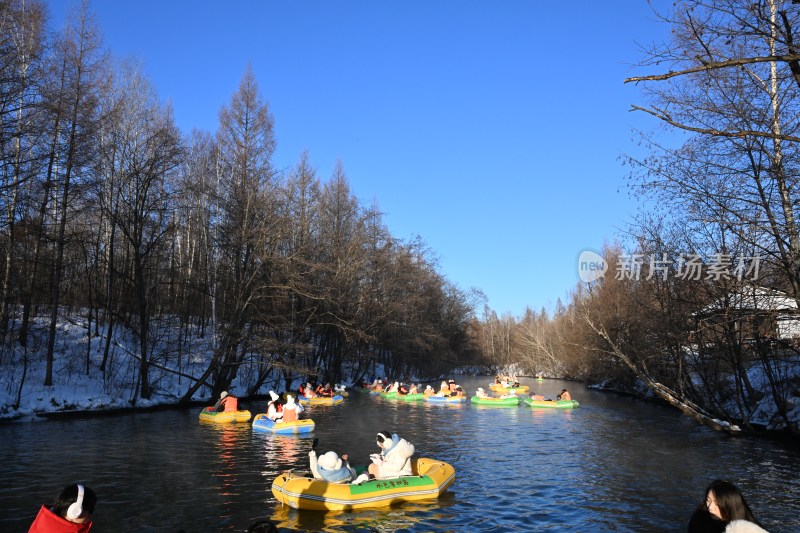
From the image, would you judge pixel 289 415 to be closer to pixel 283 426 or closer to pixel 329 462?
pixel 283 426

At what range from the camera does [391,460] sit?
11.8 m

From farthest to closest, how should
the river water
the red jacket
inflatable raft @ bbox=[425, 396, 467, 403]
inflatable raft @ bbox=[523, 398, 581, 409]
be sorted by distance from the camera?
1. inflatable raft @ bbox=[425, 396, 467, 403]
2. inflatable raft @ bbox=[523, 398, 581, 409]
3. the river water
4. the red jacket

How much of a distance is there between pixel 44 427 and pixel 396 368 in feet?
133

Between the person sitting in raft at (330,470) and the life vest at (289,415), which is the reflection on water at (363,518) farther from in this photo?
the life vest at (289,415)

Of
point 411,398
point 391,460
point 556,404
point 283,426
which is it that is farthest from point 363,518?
point 411,398

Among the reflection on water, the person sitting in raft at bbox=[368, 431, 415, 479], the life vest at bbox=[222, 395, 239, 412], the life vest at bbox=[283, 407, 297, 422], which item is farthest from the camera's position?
the life vest at bbox=[222, 395, 239, 412]

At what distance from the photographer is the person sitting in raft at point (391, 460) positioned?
38.8 feet

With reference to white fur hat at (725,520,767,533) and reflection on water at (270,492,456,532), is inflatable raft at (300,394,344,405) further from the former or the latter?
white fur hat at (725,520,767,533)

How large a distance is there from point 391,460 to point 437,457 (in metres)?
4.20

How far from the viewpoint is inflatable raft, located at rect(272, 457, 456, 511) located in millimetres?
10422

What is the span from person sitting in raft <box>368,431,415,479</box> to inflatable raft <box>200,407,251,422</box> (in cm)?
1176

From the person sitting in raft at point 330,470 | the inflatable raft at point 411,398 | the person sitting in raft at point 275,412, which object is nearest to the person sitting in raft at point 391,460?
the person sitting in raft at point 330,470

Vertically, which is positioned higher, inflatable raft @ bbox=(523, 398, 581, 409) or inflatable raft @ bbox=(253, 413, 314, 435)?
inflatable raft @ bbox=(253, 413, 314, 435)

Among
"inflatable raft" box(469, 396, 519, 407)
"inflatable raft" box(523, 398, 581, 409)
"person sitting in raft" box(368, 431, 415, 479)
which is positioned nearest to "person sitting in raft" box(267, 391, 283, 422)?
"person sitting in raft" box(368, 431, 415, 479)
